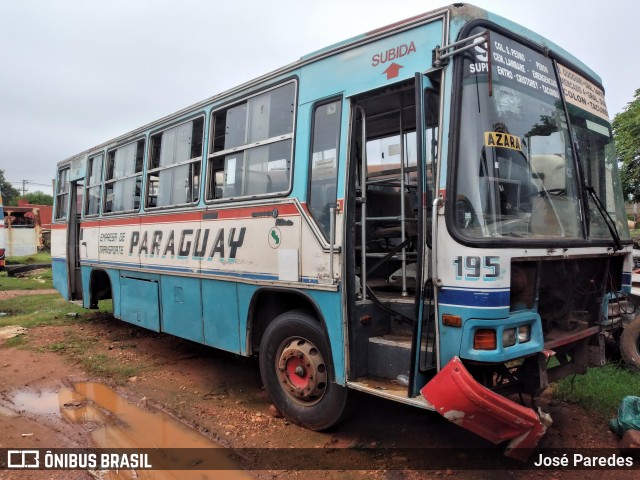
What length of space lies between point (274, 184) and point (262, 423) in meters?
2.23

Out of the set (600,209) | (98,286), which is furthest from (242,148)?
(98,286)

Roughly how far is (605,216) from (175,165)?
4662 millimetres

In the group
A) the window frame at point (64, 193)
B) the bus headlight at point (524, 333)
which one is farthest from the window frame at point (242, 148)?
the window frame at point (64, 193)

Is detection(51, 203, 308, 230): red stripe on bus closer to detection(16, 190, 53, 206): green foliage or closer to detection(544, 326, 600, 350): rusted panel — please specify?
detection(544, 326, 600, 350): rusted panel

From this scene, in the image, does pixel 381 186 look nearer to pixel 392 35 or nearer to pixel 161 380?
pixel 392 35

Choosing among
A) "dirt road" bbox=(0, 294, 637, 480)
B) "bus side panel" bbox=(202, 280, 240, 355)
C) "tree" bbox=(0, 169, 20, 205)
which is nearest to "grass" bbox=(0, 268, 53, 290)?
"dirt road" bbox=(0, 294, 637, 480)

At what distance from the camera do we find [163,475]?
360 centimetres

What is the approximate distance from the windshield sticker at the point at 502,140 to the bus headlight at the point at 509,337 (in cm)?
124

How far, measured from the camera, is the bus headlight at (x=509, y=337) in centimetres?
310

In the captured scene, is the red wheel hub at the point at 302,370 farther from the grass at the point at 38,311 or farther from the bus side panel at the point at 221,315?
the grass at the point at 38,311

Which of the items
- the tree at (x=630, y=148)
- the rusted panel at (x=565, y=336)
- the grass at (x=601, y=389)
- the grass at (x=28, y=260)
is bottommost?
the grass at (x=601, y=389)

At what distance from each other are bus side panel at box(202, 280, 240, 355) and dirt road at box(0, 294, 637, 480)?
0.63 meters

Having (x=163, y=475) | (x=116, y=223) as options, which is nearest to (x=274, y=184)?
(x=163, y=475)

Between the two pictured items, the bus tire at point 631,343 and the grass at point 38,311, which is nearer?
the bus tire at point 631,343
